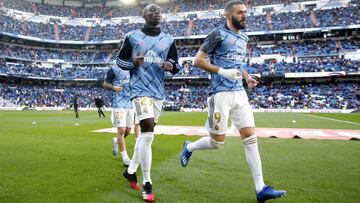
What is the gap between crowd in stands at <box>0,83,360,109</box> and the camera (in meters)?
47.5

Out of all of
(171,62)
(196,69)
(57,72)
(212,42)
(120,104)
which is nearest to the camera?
(212,42)

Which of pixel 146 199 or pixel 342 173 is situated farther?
pixel 342 173

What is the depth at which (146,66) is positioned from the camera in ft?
16.5

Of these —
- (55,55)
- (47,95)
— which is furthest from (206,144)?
(55,55)

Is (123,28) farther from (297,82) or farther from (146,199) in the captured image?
(146,199)

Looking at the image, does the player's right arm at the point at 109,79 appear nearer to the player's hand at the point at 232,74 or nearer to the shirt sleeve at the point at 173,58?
the shirt sleeve at the point at 173,58

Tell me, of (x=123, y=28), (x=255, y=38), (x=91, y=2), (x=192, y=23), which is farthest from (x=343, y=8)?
(x=91, y=2)

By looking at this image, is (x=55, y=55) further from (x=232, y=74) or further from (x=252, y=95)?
(x=232, y=74)

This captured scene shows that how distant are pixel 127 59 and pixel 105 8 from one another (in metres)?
81.9

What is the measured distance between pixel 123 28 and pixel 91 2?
1439 centimetres

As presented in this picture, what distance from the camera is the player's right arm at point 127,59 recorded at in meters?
4.89

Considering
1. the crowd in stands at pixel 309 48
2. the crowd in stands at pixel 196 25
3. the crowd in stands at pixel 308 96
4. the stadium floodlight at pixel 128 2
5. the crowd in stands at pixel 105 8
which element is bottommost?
the crowd in stands at pixel 308 96

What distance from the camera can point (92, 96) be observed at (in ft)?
203

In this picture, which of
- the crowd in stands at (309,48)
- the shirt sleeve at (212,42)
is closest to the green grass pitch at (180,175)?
the shirt sleeve at (212,42)
